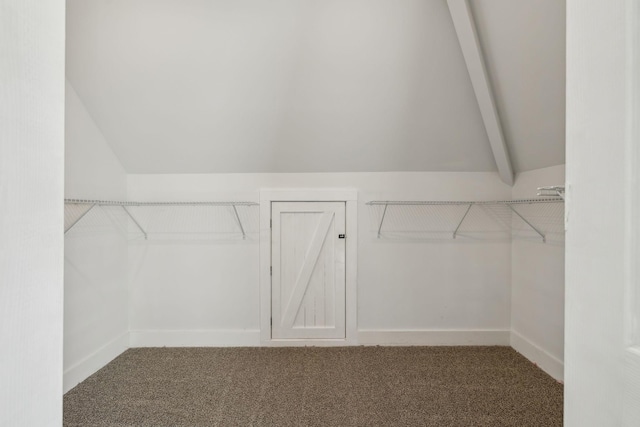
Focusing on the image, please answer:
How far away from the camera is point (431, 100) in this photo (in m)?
2.90

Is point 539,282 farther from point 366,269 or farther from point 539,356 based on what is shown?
point 366,269

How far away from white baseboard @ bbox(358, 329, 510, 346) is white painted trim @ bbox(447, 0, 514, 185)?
4.71 ft

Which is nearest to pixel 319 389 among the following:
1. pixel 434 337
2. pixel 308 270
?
pixel 308 270

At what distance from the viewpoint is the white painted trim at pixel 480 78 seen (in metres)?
2.37

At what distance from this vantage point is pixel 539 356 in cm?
292

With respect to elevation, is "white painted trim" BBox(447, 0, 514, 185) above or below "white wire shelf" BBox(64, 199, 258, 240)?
above

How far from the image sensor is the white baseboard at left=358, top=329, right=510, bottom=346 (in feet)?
11.1

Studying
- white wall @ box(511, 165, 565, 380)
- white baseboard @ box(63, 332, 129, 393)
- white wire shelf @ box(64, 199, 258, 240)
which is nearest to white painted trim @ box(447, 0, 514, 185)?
white wall @ box(511, 165, 565, 380)

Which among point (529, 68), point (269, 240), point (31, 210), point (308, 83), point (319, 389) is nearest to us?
point (31, 210)

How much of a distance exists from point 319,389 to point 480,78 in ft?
7.89

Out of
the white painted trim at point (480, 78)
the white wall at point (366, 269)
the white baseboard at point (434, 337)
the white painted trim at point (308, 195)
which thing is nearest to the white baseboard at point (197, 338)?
the white wall at point (366, 269)

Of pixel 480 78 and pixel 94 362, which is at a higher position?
pixel 480 78

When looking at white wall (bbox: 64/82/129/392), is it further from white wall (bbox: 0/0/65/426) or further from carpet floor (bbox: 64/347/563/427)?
white wall (bbox: 0/0/65/426)
